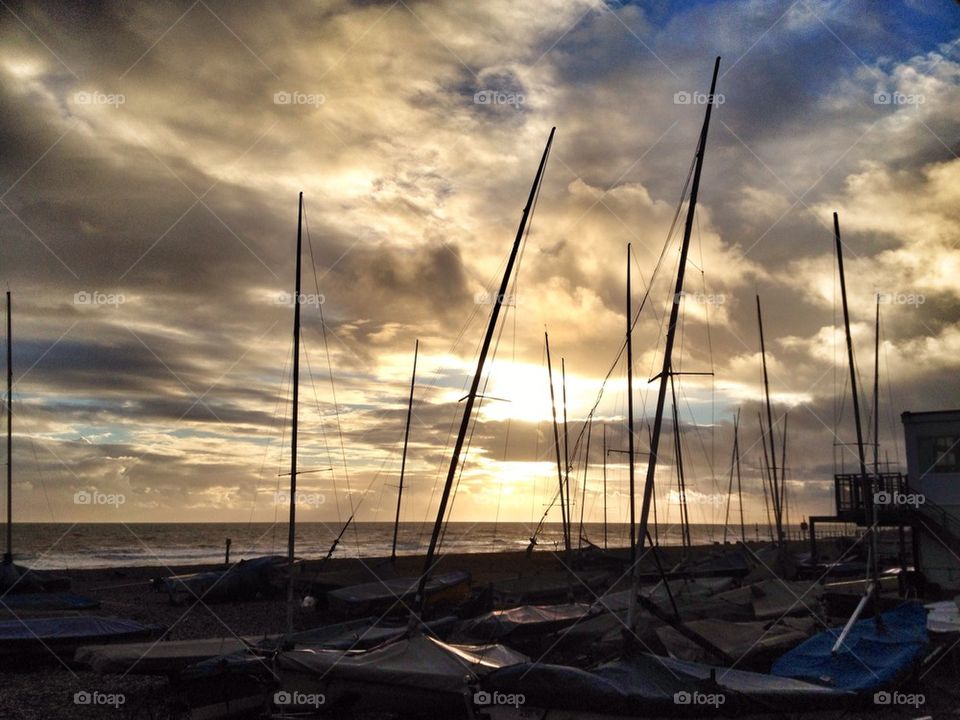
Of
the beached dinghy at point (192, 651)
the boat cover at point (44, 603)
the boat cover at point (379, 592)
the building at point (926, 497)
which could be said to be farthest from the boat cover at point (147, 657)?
the building at point (926, 497)

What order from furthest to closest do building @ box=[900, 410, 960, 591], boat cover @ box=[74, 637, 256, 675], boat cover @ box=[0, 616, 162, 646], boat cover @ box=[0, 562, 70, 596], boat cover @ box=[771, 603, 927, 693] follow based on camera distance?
1. boat cover @ box=[0, 562, 70, 596]
2. building @ box=[900, 410, 960, 591]
3. boat cover @ box=[0, 616, 162, 646]
4. boat cover @ box=[771, 603, 927, 693]
5. boat cover @ box=[74, 637, 256, 675]

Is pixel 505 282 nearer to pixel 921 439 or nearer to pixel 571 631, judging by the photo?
pixel 571 631

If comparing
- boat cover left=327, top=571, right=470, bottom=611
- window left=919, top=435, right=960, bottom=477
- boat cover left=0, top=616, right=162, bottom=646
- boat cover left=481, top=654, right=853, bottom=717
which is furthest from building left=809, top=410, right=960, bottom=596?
boat cover left=0, top=616, right=162, bottom=646

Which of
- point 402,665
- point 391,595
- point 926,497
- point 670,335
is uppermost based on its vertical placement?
point 670,335

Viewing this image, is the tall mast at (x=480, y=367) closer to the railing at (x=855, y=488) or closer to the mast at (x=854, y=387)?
the mast at (x=854, y=387)

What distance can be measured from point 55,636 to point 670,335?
796 inches

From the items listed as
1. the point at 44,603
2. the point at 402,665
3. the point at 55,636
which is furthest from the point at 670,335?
the point at 44,603

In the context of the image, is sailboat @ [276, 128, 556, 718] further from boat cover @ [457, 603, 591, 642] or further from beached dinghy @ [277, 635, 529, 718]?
boat cover @ [457, 603, 591, 642]

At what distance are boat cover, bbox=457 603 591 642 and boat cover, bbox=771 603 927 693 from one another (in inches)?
320

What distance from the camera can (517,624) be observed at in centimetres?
2438

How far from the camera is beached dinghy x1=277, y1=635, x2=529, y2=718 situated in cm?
1486

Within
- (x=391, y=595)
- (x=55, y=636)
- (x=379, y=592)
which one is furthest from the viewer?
(x=379, y=592)

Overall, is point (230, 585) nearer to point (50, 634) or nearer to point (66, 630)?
point (66, 630)

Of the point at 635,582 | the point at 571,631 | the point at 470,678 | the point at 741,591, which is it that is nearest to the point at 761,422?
the point at 741,591
